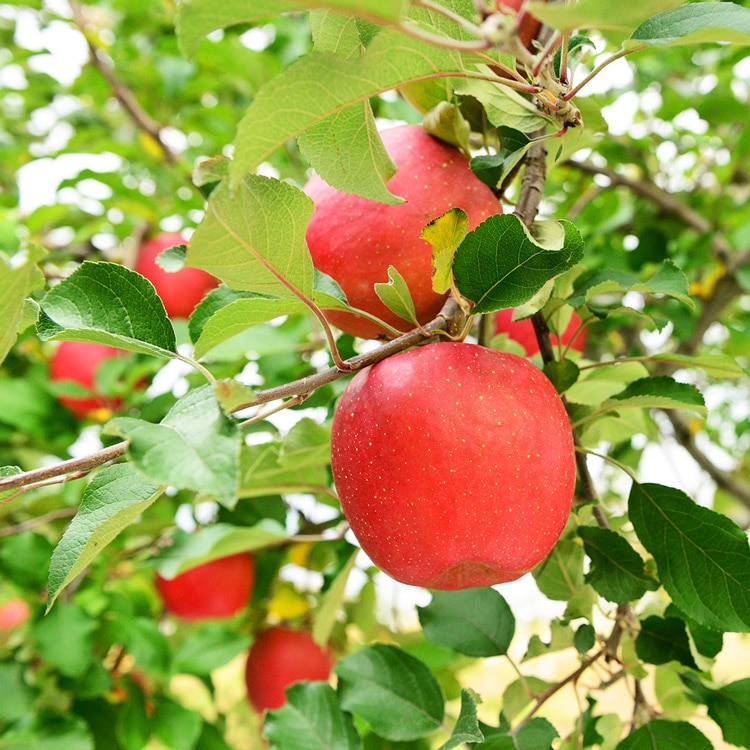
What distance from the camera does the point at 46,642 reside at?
35.6 inches

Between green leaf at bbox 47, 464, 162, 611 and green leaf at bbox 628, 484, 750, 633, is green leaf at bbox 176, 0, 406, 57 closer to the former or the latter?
green leaf at bbox 47, 464, 162, 611

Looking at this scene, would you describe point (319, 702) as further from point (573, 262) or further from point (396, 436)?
point (573, 262)

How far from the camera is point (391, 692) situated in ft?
2.35

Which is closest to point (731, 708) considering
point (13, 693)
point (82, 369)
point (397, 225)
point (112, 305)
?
point (397, 225)

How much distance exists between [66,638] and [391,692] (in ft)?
1.46

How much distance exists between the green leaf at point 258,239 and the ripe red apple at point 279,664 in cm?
85

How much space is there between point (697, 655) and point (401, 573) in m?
0.33

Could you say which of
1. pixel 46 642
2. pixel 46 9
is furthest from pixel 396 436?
pixel 46 9

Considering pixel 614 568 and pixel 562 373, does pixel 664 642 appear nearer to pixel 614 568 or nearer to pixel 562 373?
pixel 614 568

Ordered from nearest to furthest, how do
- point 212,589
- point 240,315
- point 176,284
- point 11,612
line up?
point 240,315
point 212,589
point 176,284
point 11,612

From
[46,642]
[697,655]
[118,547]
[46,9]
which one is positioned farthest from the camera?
[46,9]

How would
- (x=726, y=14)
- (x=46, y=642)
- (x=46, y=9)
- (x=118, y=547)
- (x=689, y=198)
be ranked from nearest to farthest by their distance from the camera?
(x=726, y=14), (x=46, y=642), (x=118, y=547), (x=689, y=198), (x=46, y=9)

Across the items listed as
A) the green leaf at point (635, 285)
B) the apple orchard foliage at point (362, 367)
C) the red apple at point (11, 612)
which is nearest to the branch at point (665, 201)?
the apple orchard foliage at point (362, 367)

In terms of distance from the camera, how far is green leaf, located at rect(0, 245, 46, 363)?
37cm
